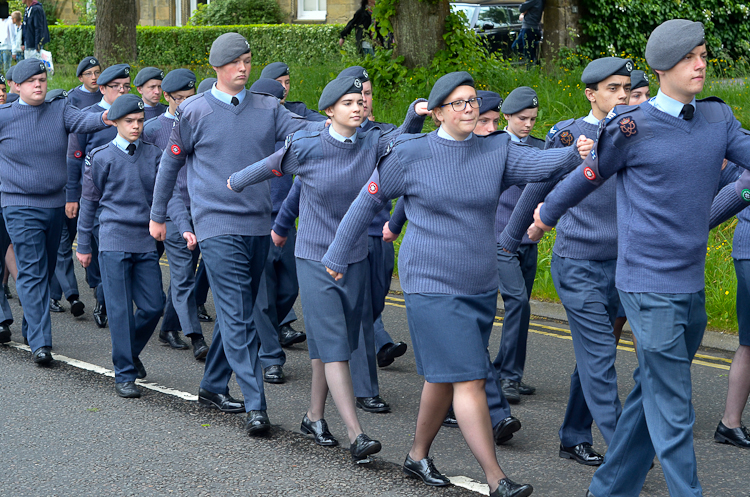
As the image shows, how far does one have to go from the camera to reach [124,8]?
63.8 ft

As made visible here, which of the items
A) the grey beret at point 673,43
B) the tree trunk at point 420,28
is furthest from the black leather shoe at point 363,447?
the tree trunk at point 420,28

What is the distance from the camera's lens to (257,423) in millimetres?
5555

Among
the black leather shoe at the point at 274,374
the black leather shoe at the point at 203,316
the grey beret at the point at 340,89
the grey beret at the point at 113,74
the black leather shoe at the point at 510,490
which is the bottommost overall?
the black leather shoe at the point at 203,316

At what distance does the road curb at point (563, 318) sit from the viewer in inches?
305

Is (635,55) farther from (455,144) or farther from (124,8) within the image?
(455,144)

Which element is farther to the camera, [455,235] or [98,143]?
[98,143]

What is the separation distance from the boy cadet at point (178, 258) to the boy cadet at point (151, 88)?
20.6 inches

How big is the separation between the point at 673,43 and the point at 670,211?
0.67m

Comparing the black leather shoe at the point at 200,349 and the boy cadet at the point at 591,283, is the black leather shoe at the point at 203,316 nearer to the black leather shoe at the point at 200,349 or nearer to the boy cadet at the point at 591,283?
the black leather shoe at the point at 200,349

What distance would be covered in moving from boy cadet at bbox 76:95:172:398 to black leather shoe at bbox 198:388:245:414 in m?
0.55

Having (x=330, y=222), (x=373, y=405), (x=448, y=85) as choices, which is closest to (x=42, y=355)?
(x=373, y=405)

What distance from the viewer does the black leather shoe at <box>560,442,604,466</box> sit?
5.07 meters

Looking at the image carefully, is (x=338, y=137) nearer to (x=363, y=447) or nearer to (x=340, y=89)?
(x=340, y=89)

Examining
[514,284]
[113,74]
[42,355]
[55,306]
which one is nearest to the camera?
[514,284]
